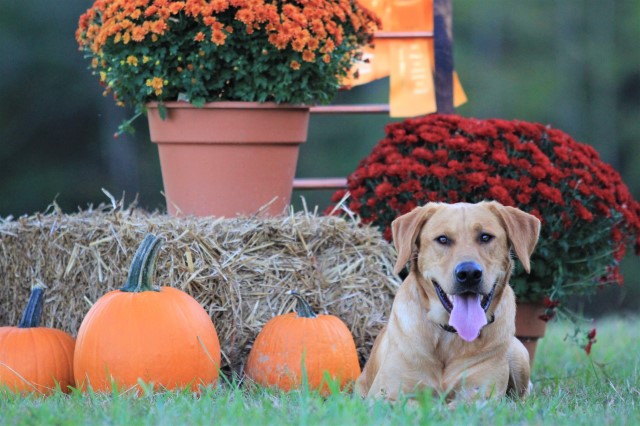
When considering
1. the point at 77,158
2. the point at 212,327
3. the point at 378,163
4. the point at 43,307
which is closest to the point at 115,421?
the point at 212,327

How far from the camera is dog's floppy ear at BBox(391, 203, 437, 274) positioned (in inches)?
145

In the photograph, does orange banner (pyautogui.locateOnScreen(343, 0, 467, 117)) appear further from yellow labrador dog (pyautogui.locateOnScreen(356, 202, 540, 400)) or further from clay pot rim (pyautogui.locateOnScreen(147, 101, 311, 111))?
yellow labrador dog (pyautogui.locateOnScreen(356, 202, 540, 400))

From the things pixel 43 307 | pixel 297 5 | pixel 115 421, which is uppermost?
pixel 297 5

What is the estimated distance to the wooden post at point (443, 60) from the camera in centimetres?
605

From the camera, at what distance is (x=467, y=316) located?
3.53 metres

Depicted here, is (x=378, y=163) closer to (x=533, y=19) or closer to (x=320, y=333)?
(x=320, y=333)

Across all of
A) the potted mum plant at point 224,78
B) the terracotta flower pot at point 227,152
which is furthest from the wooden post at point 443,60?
the terracotta flower pot at point 227,152

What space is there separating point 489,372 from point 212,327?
3.98 ft

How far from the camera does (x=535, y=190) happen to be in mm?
4871

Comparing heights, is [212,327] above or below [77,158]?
above

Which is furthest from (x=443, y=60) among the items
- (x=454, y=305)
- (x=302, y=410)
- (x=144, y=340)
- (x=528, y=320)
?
(x=302, y=410)

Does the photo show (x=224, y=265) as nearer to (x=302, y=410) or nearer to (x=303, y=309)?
(x=303, y=309)

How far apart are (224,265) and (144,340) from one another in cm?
63

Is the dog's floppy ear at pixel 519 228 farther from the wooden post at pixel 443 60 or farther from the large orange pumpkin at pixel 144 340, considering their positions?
the wooden post at pixel 443 60
